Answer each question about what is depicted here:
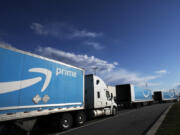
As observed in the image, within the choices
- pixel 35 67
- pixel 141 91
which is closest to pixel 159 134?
pixel 35 67

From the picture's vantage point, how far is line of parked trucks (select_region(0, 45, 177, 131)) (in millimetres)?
5547

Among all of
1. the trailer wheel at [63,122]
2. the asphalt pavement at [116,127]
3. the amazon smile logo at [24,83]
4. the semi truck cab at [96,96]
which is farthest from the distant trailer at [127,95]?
the amazon smile logo at [24,83]

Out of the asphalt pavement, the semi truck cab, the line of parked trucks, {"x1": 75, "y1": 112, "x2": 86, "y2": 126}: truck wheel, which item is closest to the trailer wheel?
the line of parked trucks

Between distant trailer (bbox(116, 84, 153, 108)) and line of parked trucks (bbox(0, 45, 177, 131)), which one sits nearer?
line of parked trucks (bbox(0, 45, 177, 131))

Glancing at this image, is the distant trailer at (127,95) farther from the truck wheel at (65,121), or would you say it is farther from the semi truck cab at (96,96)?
the truck wheel at (65,121)

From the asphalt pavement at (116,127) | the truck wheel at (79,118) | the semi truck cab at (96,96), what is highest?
the semi truck cab at (96,96)

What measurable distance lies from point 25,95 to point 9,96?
0.72m

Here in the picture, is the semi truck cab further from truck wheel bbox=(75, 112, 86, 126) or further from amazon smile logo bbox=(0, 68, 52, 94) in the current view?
amazon smile logo bbox=(0, 68, 52, 94)

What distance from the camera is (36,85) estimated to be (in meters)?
6.68

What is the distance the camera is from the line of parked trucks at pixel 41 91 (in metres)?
5.55

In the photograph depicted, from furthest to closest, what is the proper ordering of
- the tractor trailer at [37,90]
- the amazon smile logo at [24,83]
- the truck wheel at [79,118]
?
the truck wheel at [79,118] → the tractor trailer at [37,90] → the amazon smile logo at [24,83]

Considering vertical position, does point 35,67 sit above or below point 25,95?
above

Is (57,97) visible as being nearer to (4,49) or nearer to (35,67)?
(35,67)

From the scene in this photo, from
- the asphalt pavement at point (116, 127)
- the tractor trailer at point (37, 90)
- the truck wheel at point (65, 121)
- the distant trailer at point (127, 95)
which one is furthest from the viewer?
the distant trailer at point (127, 95)
